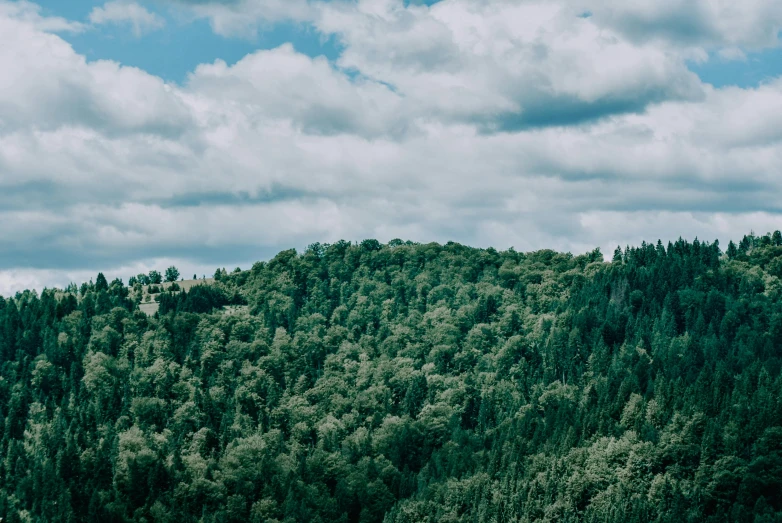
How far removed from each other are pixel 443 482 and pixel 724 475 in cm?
5132

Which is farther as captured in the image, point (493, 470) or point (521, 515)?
point (493, 470)

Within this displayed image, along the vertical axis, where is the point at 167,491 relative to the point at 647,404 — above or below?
below

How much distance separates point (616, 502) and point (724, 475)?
58.5 feet

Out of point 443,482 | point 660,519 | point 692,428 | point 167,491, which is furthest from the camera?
point 167,491

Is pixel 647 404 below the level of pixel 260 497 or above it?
above

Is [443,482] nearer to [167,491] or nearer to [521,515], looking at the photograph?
[521,515]

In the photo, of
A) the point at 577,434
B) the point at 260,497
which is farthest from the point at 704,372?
the point at 260,497

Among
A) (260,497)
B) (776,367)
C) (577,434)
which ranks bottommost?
(260,497)

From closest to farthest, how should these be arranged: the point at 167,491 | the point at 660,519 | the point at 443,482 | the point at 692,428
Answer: the point at 660,519 → the point at 692,428 → the point at 443,482 → the point at 167,491

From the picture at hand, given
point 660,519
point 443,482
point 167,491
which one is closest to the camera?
point 660,519

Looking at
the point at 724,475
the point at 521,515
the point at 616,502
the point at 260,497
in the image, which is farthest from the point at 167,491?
the point at 724,475

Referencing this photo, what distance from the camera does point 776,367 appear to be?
199000mm

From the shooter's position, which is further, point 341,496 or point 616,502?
point 341,496

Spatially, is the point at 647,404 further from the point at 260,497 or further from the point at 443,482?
the point at 260,497
